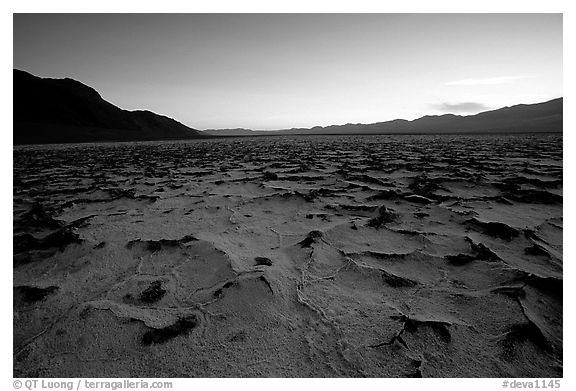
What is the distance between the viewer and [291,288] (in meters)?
1.35

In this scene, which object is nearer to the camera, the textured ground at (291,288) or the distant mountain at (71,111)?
the textured ground at (291,288)

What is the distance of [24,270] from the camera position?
5.08 ft

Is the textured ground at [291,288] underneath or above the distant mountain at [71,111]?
underneath

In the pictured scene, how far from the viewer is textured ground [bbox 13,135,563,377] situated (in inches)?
38.9

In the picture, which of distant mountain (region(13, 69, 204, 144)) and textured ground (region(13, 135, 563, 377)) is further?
distant mountain (region(13, 69, 204, 144))

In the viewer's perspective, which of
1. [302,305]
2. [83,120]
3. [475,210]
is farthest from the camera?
[83,120]

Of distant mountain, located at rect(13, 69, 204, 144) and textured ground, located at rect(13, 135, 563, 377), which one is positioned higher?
distant mountain, located at rect(13, 69, 204, 144)

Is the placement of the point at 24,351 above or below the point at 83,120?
below

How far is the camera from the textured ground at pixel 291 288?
3.24ft
